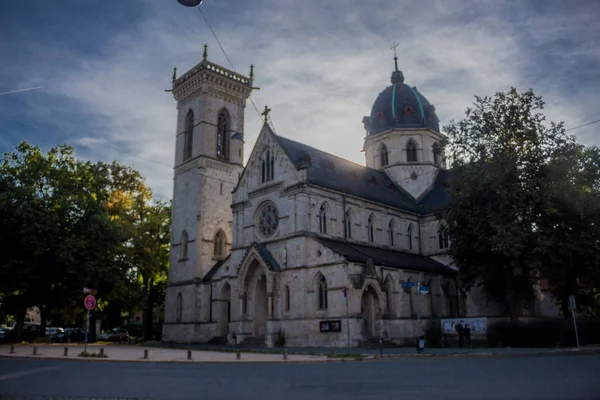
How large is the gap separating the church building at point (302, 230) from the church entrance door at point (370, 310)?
0.27 ft

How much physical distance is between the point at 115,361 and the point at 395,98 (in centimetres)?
3994

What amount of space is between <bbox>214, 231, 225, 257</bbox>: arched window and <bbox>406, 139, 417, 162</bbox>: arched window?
2071 cm

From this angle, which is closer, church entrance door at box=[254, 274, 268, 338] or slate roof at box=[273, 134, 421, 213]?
church entrance door at box=[254, 274, 268, 338]

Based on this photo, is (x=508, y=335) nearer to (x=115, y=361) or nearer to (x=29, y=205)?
(x=115, y=361)

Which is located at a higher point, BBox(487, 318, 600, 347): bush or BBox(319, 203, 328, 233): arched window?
BBox(319, 203, 328, 233): arched window

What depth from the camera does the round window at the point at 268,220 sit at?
38.3 meters

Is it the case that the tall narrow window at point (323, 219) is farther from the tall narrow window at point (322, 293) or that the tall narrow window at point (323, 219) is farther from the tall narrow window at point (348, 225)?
the tall narrow window at point (322, 293)

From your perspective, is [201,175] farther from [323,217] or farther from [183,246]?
[323,217]

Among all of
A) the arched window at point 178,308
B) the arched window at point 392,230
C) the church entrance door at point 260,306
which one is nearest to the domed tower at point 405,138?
the arched window at point 392,230

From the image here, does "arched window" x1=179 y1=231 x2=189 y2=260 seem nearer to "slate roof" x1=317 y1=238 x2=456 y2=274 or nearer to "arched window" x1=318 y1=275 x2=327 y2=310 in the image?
"slate roof" x1=317 y1=238 x2=456 y2=274

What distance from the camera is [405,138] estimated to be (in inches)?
2032

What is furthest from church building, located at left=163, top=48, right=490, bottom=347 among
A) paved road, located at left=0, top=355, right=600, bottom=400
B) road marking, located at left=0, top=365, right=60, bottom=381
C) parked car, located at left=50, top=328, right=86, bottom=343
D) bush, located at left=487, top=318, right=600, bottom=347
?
road marking, located at left=0, top=365, right=60, bottom=381

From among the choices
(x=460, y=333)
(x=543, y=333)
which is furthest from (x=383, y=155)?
(x=543, y=333)

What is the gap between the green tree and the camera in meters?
28.7
